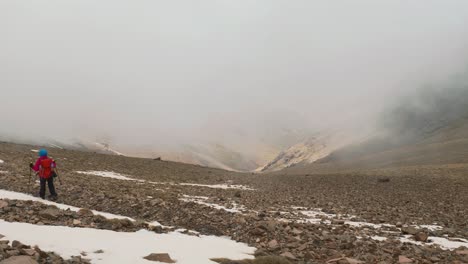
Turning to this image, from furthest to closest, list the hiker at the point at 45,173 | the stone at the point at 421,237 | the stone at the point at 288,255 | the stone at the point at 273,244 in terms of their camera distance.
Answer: the hiker at the point at 45,173
the stone at the point at 421,237
the stone at the point at 273,244
the stone at the point at 288,255

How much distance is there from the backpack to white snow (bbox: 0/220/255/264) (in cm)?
809

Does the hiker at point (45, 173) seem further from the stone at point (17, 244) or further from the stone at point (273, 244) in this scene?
the stone at point (273, 244)

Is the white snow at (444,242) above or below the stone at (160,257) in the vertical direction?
above

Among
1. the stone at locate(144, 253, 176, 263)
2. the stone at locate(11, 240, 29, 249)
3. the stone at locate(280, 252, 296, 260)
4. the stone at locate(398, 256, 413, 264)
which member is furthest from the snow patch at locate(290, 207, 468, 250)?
the stone at locate(11, 240, 29, 249)

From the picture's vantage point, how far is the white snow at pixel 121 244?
40.1 ft

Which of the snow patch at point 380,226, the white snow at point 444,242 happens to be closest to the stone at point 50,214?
the snow patch at point 380,226

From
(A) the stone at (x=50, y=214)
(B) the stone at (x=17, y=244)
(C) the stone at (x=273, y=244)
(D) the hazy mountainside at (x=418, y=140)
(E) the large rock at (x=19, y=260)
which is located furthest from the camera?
(D) the hazy mountainside at (x=418, y=140)

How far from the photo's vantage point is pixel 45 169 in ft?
72.8

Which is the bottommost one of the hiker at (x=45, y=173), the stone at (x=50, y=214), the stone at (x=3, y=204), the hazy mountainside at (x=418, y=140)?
the stone at (x=50, y=214)

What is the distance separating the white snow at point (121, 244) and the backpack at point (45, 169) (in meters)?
8.09

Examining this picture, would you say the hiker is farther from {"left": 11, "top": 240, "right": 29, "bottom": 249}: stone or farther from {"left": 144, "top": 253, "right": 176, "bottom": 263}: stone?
{"left": 144, "top": 253, "right": 176, "bottom": 263}: stone

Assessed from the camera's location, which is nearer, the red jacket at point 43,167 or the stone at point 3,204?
the stone at point 3,204

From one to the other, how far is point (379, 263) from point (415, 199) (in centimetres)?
2743

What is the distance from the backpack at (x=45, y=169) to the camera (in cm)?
2203
